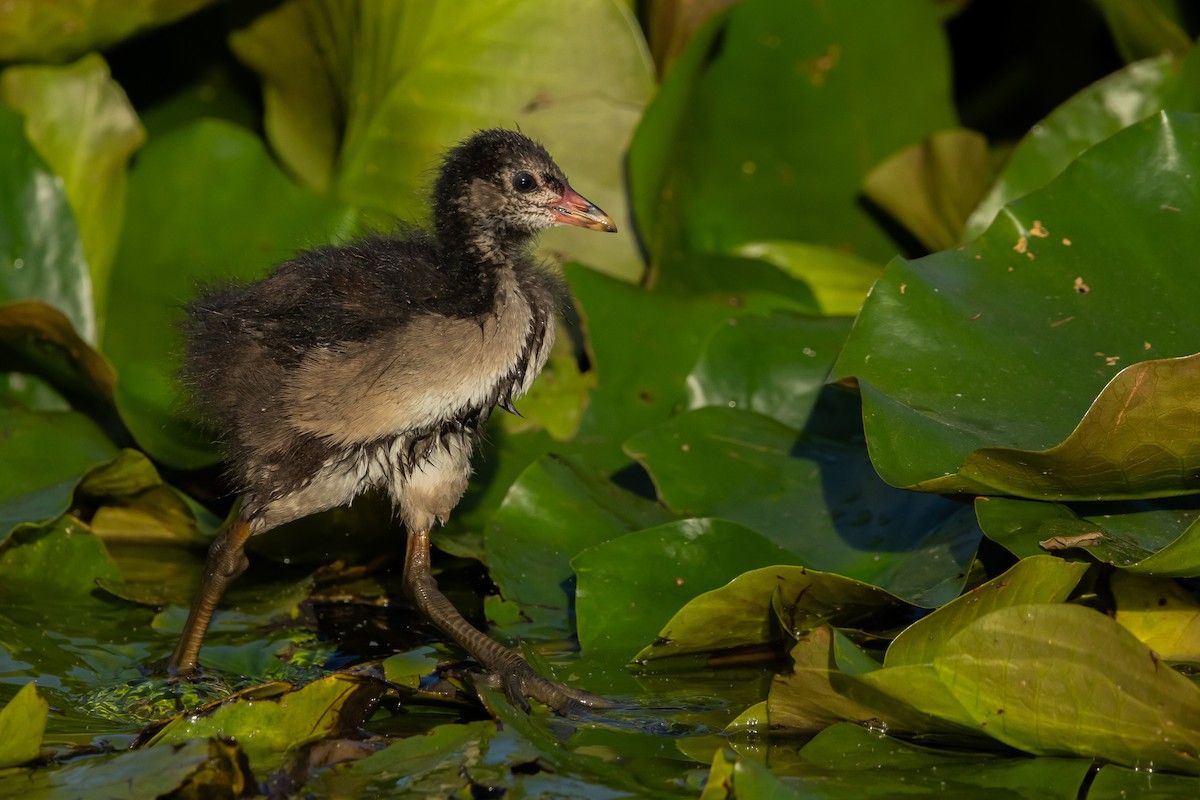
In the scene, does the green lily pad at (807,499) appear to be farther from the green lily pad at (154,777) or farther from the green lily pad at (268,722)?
the green lily pad at (154,777)

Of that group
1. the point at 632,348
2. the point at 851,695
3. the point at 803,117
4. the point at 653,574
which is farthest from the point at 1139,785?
the point at 803,117

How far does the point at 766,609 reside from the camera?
3.36 metres

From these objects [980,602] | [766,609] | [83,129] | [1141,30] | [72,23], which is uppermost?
[1141,30]

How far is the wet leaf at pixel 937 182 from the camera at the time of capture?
189 inches

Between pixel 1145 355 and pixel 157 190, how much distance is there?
122 inches

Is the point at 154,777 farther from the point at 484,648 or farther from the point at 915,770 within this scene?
the point at 915,770

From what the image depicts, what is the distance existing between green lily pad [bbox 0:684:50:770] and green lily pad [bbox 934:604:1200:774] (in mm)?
1736

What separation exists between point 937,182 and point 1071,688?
2495 millimetres

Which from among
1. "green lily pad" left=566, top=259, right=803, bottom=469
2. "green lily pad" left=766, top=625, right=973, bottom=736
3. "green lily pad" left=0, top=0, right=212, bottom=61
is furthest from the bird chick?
"green lily pad" left=0, top=0, right=212, bottom=61

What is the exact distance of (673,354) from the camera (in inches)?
172

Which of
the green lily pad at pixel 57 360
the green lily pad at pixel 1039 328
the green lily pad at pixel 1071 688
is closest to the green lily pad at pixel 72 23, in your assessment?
the green lily pad at pixel 57 360

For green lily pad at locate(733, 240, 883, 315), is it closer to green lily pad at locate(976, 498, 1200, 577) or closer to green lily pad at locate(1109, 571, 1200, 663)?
green lily pad at locate(976, 498, 1200, 577)

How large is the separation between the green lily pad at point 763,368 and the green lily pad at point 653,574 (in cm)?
69

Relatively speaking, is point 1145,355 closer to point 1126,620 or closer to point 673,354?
point 1126,620
